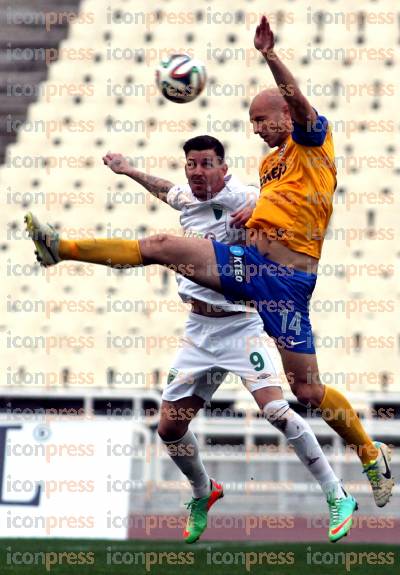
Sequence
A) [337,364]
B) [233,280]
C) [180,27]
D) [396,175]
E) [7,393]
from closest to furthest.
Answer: [233,280] → [7,393] → [337,364] → [396,175] → [180,27]

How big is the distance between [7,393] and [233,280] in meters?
8.96

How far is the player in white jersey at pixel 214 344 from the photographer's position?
8047 mm

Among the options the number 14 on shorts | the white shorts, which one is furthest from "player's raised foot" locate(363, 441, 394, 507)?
the number 14 on shorts

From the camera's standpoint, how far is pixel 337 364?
77.0ft

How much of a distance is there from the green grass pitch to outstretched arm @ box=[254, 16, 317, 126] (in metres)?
2.96

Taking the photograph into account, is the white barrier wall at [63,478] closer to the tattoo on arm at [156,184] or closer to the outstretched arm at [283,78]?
the tattoo on arm at [156,184]

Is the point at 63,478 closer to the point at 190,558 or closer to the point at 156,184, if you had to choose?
the point at 190,558

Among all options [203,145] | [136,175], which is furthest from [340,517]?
[136,175]

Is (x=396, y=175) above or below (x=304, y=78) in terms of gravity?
below

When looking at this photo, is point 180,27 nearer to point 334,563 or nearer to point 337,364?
point 337,364

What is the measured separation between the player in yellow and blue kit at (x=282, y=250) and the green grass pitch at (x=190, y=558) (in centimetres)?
124

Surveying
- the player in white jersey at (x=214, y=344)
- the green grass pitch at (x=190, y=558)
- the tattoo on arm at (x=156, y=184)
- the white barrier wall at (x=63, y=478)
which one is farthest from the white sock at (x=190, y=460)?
the white barrier wall at (x=63, y=478)

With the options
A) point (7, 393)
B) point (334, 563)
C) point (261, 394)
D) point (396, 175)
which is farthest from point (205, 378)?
point (396, 175)

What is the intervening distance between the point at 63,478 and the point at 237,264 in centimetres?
610
